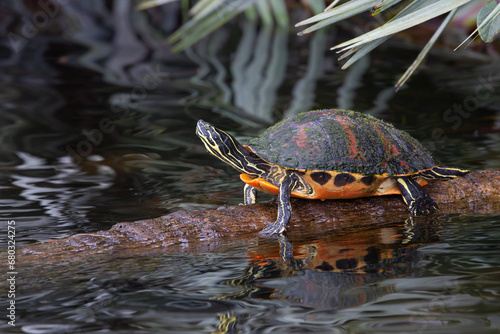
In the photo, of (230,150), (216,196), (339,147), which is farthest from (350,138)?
(216,196)

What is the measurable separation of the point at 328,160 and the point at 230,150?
67 cm

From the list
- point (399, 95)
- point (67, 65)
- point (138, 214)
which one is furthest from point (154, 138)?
point (67, 65)

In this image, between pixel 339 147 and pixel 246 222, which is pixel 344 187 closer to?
pixel 339 147

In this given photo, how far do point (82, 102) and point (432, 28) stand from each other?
8.66 meters

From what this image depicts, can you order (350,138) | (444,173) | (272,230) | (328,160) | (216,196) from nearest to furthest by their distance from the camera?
(272,230)
(328,160)
(350,138)
(444,173)
(216,196)

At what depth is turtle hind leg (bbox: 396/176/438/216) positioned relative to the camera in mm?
4035

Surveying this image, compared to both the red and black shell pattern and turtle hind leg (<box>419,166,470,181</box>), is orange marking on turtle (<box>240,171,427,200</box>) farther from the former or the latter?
turtle hind leg (<box>419,166,470,181</box>)

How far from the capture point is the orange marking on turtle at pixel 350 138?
3.96 metres

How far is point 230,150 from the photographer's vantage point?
4082mm

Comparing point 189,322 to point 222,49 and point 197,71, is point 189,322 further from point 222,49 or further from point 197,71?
point 222,49

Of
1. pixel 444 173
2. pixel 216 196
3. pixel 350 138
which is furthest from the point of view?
pixel 216 196

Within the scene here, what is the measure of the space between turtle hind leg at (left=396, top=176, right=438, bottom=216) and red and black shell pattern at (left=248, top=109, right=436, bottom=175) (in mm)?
101

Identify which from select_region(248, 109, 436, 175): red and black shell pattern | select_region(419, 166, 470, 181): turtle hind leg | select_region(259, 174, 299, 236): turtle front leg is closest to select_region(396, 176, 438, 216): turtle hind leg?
select_region(248, 109, 436, 175): red and black shell pattern

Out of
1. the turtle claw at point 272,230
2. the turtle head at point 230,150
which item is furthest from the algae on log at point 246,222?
the turtle head at point 230,150
